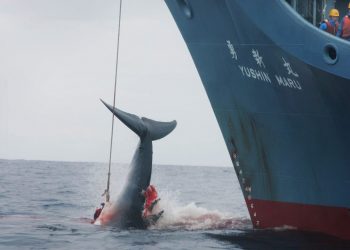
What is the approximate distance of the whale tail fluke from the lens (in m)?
20.2

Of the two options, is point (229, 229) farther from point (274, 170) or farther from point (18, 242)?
point (18, 242)

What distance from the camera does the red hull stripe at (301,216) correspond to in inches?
644

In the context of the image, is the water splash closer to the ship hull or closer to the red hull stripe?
the red hull stripe

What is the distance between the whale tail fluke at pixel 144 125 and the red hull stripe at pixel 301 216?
3.82 metres

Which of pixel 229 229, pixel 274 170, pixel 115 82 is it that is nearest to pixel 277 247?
pixel 274 170

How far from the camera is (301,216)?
57.0ft

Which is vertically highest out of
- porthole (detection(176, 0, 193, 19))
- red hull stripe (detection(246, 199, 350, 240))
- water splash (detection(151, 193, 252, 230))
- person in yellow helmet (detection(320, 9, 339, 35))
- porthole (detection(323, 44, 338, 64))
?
porthole (detection(176, 0, 193, 19))

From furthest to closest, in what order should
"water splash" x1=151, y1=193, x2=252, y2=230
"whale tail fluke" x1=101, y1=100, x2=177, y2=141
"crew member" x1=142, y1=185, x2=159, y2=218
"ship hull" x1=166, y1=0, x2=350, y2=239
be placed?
"water splash" x1=151, y1=193, x2=252, y2=230 → "whale tail fluke" x1=101, y1=100, x2=177, y2=141 → "crew member" x1=142, y1=185, x2=159, y2=218 → "ship hull" x1=166, y1=0, x2=350, y2=239

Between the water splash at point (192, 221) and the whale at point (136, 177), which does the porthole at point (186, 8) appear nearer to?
the whale at point (136, 177)

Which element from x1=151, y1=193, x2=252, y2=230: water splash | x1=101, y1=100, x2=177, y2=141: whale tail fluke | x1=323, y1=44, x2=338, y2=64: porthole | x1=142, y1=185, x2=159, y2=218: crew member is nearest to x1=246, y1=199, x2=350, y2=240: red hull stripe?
x1=151, y1=193, x2=252, y2=230: water splash

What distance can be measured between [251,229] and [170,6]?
21.6 ft

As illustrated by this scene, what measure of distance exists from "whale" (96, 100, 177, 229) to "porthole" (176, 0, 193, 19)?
330 centimetres

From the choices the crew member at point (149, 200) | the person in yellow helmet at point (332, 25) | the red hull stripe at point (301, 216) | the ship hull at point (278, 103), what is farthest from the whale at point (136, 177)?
the person in yellow helmet at point (332, 25)

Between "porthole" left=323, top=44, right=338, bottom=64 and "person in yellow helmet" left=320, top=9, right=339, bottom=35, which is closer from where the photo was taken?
"porthole" left=323, top=44, right=338, bottom=64
